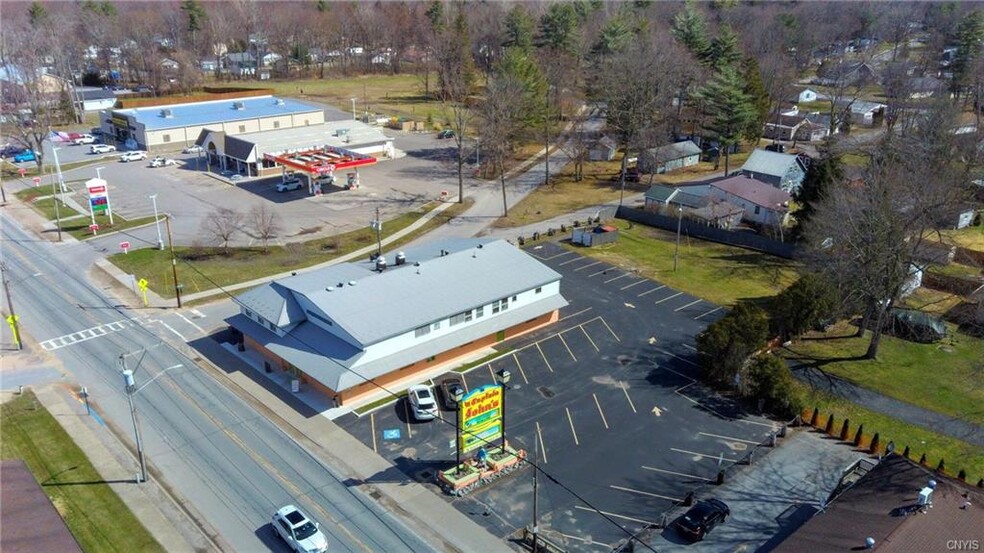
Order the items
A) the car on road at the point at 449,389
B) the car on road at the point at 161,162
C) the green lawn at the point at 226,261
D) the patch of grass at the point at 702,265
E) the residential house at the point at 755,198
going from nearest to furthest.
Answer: the car on road at the point at 449,389
the patch of grass at the point at 702,265
the green lawn at the point at 226,261
the residential house at the point at 755,198
the car on road at the point at 161,162

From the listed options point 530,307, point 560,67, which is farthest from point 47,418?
point 560,67

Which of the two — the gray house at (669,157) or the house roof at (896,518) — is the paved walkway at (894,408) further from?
the gray house at (669,157)

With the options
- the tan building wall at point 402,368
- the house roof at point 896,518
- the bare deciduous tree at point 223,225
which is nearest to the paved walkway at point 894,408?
the house roof at point 896,518

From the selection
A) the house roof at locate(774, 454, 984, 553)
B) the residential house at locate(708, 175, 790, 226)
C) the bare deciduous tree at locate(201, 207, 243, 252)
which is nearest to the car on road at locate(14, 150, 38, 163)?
the bare deciduous tree at locate(201, 207, 243, 252)

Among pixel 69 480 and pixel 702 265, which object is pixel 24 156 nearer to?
pixel 69 480

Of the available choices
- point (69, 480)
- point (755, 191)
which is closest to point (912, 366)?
point (755, 191)

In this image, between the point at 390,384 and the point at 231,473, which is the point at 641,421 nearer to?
the point at 390,384
